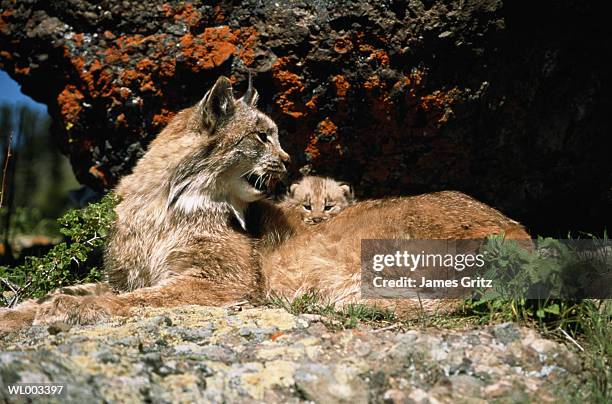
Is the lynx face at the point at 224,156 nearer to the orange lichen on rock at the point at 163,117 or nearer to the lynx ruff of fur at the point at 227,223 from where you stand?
the lynx ruff of fur at the point at 227,223

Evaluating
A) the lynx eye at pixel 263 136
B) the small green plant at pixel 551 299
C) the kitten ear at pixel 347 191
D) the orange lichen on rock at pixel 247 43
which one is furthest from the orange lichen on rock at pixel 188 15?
the small green plant at pixel 551 299

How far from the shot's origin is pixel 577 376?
3492 mm

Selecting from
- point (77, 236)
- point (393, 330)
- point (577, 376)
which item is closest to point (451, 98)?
point (393, 330)

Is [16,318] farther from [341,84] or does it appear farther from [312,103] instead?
[341,84]

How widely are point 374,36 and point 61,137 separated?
9.90ft

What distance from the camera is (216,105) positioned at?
5.04 m

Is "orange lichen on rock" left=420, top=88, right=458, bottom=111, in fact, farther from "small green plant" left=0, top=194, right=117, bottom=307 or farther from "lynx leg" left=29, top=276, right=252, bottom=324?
"small green plant" left=0, top=194, right=117, bottom=307

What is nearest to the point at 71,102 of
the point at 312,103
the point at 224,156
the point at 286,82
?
the point at 224,156

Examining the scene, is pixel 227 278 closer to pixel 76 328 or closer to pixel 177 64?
pixel 76 328

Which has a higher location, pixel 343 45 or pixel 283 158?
pixel 343 45

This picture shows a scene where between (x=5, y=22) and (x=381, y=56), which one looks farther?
(x=5, y=22)

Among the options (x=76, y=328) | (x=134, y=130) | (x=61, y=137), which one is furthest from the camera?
(x=61, y=137)

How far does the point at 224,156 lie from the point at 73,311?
1.47m

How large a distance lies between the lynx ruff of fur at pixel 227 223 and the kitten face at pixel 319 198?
55cm
